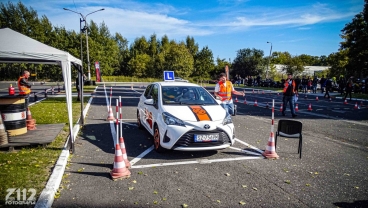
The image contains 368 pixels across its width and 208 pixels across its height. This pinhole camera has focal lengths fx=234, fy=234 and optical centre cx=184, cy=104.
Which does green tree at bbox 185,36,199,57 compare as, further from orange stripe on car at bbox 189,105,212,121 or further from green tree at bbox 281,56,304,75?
orange stripe on car at bbox 189,105,212,121

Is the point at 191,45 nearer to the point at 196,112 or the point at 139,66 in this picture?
the point at 139,66

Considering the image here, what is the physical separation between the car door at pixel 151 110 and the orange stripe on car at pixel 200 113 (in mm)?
949

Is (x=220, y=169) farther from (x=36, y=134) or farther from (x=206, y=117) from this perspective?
(x=36, y=134)

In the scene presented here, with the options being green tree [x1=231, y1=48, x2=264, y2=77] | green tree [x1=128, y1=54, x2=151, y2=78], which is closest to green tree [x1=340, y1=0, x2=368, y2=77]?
green tree [x1=231, y1=48, x2=264, y2=77]

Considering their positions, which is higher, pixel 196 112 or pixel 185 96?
pixel 185 96

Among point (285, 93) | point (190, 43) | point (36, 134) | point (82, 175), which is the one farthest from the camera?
point (190, 43)

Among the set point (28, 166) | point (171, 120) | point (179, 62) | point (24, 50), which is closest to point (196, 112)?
point (171, 120)

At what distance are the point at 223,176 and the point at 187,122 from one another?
1.37 m

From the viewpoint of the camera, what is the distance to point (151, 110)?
20.9ft

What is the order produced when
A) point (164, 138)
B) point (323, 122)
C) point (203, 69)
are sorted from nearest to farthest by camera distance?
point (164, 138) < point (323, 122) < point (203, 69)

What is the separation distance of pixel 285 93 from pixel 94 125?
28.5 ft

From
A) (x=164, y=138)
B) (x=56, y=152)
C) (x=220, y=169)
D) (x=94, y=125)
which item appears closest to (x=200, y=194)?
(x=220, y=169)

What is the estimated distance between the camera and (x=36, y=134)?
21.2ft

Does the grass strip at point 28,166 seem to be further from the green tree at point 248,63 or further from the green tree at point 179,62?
the green tree at point 248,63
